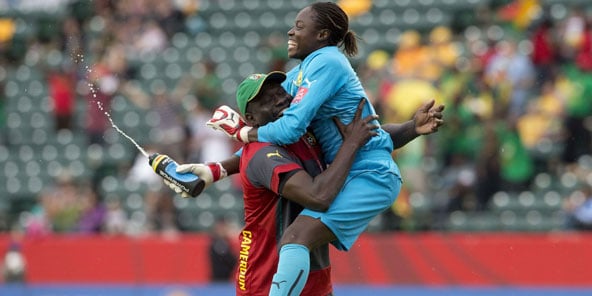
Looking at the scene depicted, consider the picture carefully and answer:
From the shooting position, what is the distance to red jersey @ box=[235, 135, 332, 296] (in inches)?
287

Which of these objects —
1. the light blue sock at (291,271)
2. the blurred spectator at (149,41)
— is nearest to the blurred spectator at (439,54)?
the blurred spectator at (149,41)

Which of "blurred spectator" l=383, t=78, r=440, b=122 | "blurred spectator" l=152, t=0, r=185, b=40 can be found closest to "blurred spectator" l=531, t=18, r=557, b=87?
"blurred spectator" l=383, t=78, r=440, b=122

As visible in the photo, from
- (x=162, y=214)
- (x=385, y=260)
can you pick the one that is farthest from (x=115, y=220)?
(x=385, y=260)

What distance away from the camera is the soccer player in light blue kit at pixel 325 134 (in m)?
6.99

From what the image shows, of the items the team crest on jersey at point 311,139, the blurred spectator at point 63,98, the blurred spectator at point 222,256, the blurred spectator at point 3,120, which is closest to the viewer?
the team crest on jersey at point 311,139

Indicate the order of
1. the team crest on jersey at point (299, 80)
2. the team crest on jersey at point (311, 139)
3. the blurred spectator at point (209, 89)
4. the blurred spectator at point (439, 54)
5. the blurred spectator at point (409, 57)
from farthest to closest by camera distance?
the blurred spectator at point (209, 89) < the blurred spectator at point (409, 57) < the blurred spectator at point (439, 54) < the team crest on jersey at point (311, 139) < the team crest on jersey at point (299, 80)

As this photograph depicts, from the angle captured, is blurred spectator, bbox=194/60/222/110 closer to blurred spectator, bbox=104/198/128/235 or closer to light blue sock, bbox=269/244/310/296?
blurred spectator, bbox=104/198/128/235

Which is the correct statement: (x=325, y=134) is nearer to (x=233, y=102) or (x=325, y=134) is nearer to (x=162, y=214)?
(x=162, y=214)

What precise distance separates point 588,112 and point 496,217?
1621 mm

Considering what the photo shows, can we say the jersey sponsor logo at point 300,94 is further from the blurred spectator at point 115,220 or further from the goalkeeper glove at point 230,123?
the blurred spectator at point 115,220

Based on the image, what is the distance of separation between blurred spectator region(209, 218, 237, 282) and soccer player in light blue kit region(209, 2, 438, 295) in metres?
6.76

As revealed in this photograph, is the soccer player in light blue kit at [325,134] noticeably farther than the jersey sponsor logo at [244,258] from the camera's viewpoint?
No

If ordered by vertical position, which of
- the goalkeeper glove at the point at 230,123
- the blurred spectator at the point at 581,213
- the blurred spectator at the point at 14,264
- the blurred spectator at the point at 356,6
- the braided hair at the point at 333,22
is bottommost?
the blurred spectator at the point at 14,264

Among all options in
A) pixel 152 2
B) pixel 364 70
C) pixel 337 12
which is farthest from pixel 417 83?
pixel 337 12
